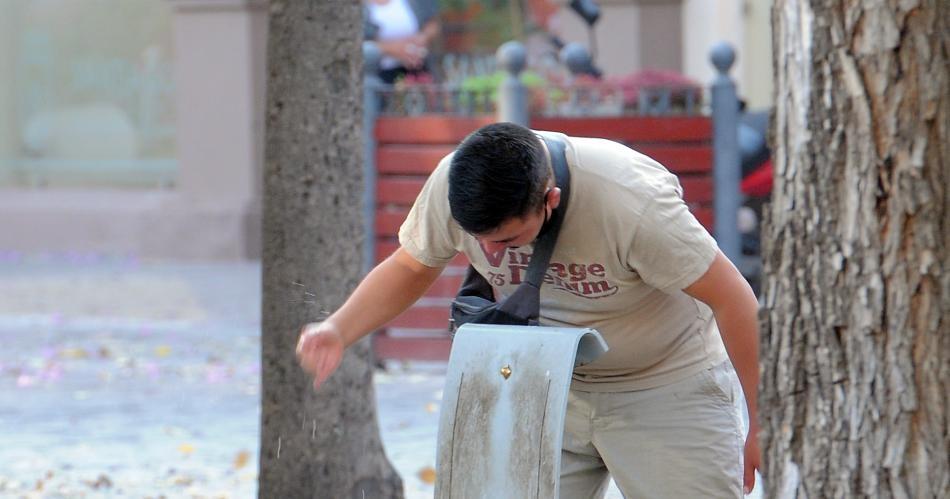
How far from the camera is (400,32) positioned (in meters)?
9.73

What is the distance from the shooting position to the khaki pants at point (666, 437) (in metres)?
3.59

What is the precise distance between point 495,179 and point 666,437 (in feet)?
2.70

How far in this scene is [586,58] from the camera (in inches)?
333

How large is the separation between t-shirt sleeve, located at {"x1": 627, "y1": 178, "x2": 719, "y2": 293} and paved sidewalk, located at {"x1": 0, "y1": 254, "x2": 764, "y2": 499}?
2.07 m

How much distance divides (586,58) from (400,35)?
164cm

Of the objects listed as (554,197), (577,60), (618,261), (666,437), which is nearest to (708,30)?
(577,60)

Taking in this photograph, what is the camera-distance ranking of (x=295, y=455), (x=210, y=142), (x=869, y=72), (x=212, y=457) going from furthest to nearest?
1. (x=210, y=142)
2. (x=212, y=457)
3. (x=295, y=455)
4. (x=869, y=72)

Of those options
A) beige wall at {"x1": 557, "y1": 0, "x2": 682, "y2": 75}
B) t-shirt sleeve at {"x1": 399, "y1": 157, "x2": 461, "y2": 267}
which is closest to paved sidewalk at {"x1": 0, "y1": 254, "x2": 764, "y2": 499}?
t-shirt sleeve at {"x1": 399, "y1": 157, "x2": 461, "y2": 267}

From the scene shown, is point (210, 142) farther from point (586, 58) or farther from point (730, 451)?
point (730, 451)

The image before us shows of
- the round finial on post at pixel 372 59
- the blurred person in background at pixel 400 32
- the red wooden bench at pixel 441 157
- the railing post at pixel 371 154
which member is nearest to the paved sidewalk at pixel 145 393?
the red wooden bench at pixel 441 157

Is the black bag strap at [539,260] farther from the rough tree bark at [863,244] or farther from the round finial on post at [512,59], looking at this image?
the round finial on post at [512,59]

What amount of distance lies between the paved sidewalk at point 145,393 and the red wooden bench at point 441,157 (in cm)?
31

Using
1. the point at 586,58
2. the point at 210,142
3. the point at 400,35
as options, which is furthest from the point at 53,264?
the point at 586,58

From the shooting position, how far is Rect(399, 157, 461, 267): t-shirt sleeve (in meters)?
3.51
